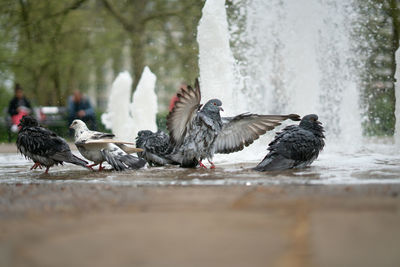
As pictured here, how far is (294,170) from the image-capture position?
507 centimetres

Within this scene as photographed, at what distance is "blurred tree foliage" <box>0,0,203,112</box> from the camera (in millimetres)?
19906

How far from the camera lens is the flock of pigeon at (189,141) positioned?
16.9ft

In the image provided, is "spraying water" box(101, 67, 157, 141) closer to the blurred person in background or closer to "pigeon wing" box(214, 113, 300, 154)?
the blurred person in background

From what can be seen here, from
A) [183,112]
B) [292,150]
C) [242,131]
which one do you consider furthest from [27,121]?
[292,150]

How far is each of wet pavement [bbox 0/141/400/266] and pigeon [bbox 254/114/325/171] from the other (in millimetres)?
885

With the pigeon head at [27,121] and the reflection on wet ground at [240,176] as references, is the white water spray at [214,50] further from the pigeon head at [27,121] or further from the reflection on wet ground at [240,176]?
the pigeon head at [27,121]

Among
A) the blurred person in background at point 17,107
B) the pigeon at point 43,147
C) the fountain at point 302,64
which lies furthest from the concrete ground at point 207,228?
the blurred person in background at point 17,107

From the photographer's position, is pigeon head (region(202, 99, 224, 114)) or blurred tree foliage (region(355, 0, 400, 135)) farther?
blurred tree foliage (region(355, 0, 400, 135))

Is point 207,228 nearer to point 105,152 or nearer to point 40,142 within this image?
point 105,152

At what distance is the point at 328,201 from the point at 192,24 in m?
17.5

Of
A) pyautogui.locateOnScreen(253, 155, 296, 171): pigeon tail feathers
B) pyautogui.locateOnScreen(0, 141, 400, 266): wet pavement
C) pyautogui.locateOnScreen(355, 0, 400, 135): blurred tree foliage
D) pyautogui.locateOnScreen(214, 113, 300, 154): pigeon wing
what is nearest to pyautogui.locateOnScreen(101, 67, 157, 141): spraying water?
pyautogui.locateOnScreen(214, 113, 300, 154): pigeon wing

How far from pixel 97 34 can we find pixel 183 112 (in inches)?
710

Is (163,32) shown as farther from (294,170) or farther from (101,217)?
(101,217)

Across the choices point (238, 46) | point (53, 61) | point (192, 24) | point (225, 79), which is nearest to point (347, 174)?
point (225, 79)
